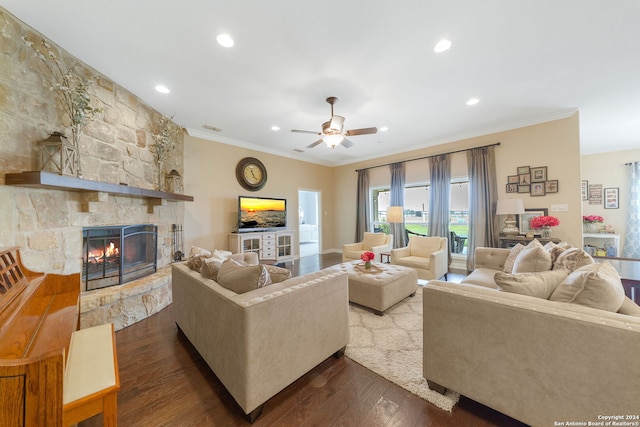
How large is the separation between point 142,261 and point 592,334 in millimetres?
4365

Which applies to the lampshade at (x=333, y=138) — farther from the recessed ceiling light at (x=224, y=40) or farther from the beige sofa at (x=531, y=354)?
the beige sofa at (x=531, y=354)

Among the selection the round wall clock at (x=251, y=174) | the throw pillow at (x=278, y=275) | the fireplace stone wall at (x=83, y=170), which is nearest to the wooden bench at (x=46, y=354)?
the fireplace stone wall at (x=83, y=170)

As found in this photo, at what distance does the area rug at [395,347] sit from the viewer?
62.9 inches

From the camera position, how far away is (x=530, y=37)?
84.1 inches

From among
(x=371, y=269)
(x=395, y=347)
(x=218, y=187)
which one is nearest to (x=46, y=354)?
(x=395, y=347)

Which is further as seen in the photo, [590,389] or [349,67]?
[349,67]

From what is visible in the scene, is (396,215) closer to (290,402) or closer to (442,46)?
(442,46)

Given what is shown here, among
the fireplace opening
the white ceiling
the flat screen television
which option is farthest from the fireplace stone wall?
the flat screen television

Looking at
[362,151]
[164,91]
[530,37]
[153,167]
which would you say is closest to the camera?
[530,37]

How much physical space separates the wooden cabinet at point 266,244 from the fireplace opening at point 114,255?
1630mm

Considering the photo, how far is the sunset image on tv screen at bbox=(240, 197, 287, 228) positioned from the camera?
195 inches

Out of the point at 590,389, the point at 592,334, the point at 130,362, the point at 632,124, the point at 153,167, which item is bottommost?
the point at 130,362

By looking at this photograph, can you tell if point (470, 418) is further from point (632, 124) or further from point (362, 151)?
point (632, 124)

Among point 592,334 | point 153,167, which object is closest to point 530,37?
point 592,334
